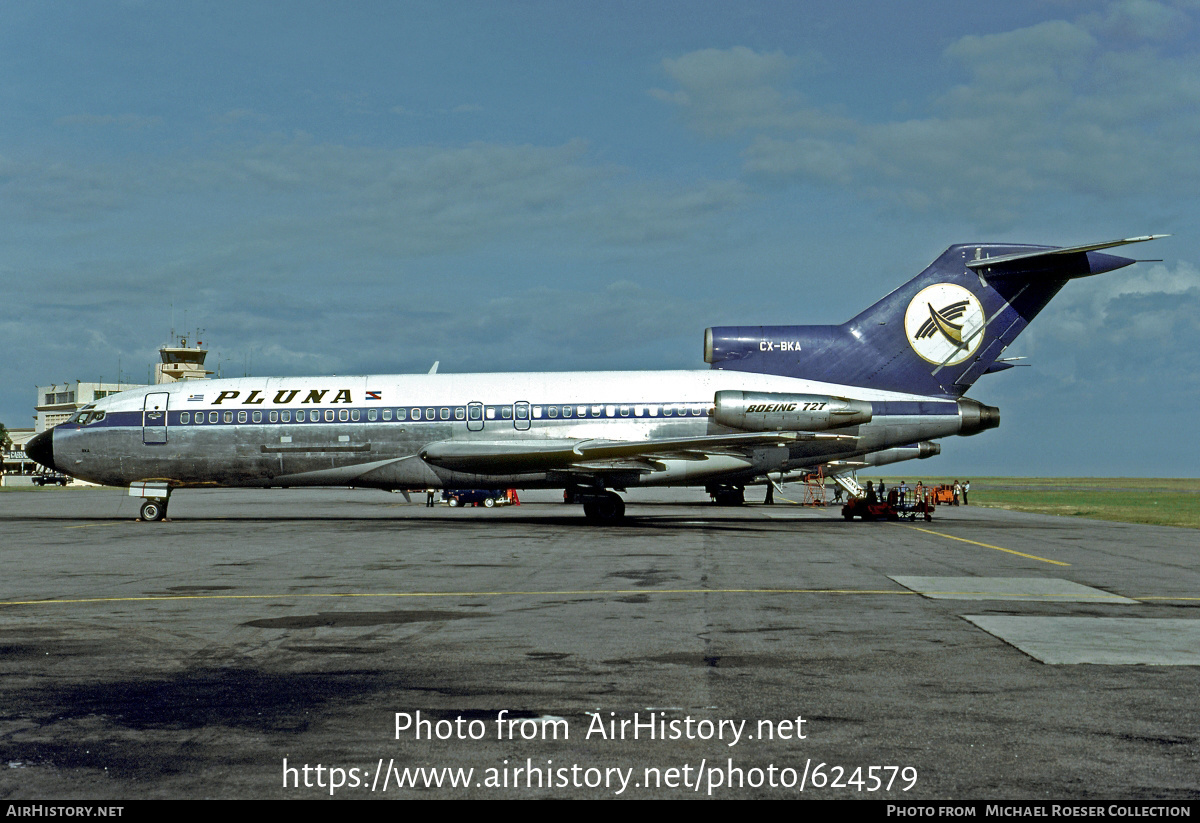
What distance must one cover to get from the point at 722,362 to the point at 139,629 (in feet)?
77.6

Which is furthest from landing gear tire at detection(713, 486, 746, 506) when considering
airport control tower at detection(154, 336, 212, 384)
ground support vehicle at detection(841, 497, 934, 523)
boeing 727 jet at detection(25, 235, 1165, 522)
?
airport control tower at detection(154, 336, 212, 384)

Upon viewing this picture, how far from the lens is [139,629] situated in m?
11.3

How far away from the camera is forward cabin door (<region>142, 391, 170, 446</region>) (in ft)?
108

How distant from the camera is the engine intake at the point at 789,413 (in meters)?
30.7

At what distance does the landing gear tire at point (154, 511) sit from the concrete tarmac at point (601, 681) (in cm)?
1583

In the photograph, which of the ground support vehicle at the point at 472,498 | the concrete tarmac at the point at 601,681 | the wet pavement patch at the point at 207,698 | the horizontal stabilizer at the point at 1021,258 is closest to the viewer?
the concrete tarmac at the point at 601,681

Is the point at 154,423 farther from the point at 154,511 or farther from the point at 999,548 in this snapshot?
the point at 999,548

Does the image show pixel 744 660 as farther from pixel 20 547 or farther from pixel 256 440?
pixel 256 440

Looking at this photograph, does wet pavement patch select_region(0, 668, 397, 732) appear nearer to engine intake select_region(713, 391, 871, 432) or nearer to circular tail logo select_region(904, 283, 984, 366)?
engine intake select_region(713, 391, 871, 432)

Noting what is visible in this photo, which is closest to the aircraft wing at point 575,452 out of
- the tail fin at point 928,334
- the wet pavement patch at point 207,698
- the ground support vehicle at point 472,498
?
the tail fin at point 928,334

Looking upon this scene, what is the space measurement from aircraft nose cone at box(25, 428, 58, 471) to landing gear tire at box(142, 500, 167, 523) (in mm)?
3704

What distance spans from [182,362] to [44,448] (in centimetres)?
9759

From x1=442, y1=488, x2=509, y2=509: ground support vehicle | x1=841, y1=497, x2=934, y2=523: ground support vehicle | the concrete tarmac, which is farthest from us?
x1=442, y1=488, x2=509, y2=509: ground support vehicle

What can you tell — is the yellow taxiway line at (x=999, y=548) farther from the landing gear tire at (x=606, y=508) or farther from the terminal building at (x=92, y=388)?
the terminal building at (x=92, y=388)
